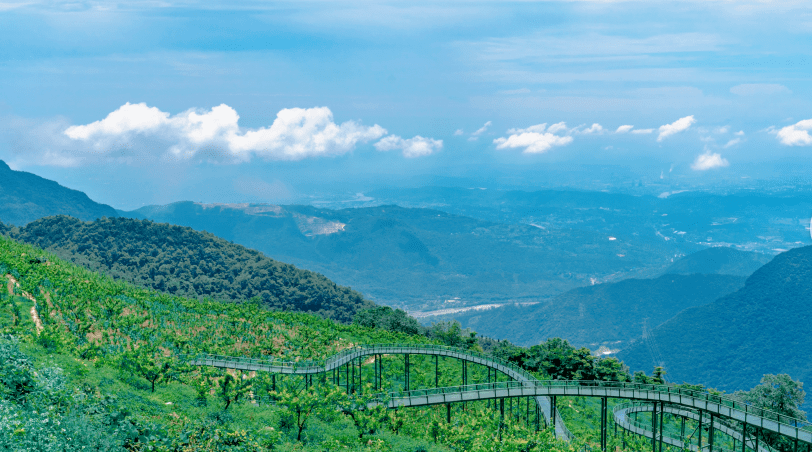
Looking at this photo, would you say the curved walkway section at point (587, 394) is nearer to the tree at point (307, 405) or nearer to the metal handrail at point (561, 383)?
the metal handrail at point (561, 383)

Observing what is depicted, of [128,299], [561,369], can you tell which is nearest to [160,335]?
[128,299]

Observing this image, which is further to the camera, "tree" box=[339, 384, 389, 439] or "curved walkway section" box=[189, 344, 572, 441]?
"curved walkway section" box=[189, 344, 572, 441]

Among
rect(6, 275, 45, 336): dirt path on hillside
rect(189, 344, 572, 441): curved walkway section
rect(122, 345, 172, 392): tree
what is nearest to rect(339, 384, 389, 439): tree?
rect(122, 345, 172, 392): tree

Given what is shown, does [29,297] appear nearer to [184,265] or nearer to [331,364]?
[331,364]

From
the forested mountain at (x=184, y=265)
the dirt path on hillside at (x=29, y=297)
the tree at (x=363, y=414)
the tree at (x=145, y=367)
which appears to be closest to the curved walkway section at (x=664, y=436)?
the tree at (x=363, y=414)

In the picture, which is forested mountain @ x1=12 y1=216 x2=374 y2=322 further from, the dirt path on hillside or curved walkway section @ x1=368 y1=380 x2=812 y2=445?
curved walkway section @ x1=368 y1=380 x2=812 y2=445

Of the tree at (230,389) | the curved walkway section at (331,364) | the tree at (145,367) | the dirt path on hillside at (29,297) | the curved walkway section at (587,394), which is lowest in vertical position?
the curved walkway section at (587,394)

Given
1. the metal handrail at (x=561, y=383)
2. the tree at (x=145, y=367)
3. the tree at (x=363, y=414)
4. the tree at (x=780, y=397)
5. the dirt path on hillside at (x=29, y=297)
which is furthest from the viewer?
the tree at (x=780, y=397)

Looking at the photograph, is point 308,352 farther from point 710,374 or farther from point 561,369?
point 710,374
